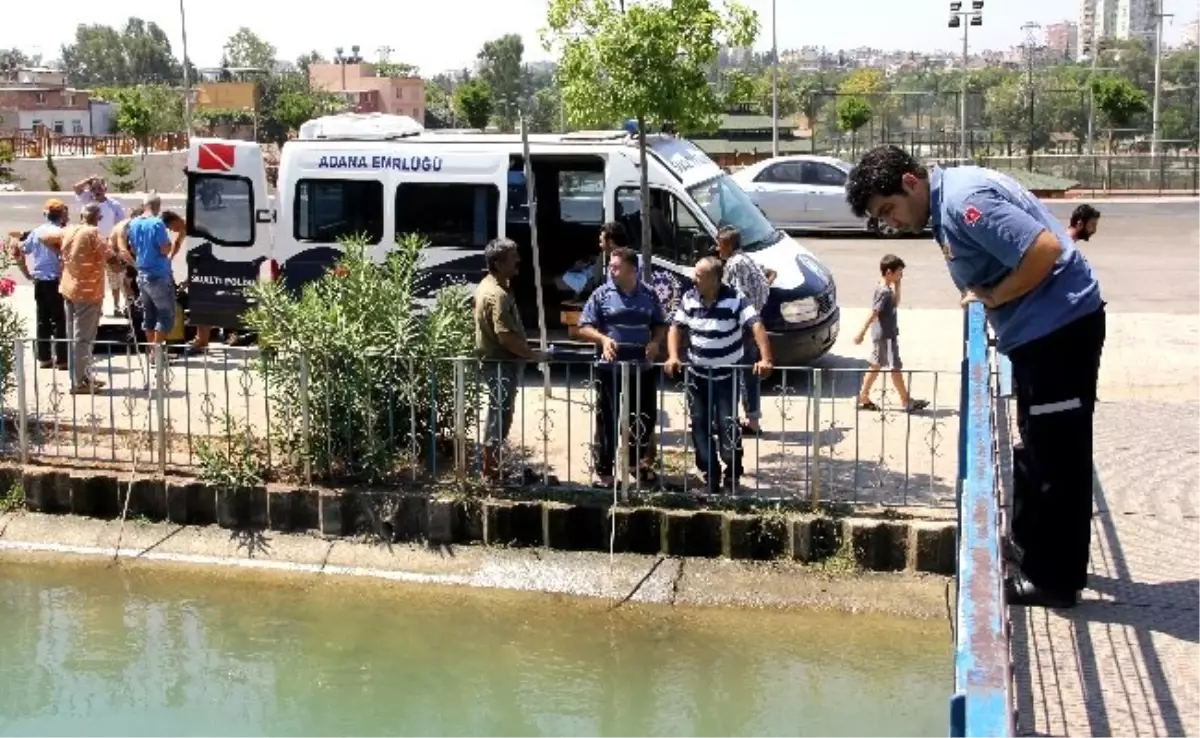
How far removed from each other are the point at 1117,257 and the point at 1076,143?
36.5 m

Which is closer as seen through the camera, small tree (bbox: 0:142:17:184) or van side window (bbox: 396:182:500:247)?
van side window (bbox: 396:182:500:247)

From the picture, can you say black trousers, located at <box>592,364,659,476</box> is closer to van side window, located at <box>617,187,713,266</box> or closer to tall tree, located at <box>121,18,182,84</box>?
van side window, located at <box>617,187,713,266</box>

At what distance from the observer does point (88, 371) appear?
37.2 ft

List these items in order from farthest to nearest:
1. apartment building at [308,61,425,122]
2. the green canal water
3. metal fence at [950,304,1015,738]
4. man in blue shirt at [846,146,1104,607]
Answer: apartment building at [308,61,425,122]
the green canal water
man in blue shirt at [846,146,1104,607]
metal fence at [950,304,1015,738]

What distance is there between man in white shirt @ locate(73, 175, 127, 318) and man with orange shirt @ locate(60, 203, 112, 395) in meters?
2.05

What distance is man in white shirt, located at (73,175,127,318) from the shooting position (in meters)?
14.8

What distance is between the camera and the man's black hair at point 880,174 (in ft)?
15.8

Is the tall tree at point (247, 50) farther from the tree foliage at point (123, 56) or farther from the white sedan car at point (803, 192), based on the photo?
the white sedan car at point (803, 192)

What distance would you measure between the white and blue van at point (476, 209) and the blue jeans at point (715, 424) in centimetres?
305

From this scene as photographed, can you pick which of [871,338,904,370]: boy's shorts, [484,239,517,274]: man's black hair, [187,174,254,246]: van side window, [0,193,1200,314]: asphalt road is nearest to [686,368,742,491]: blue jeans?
[484,239,517,274]: man's black hair

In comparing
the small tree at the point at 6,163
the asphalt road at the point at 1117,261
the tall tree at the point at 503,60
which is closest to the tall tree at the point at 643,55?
the asphalt road at the point at 1117,261

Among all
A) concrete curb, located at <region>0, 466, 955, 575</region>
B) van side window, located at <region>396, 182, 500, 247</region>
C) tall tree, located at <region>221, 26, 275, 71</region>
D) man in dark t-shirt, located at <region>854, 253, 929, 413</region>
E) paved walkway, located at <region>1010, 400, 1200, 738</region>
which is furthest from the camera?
tall tree, located at <region>221, 26, 275, 71</region>

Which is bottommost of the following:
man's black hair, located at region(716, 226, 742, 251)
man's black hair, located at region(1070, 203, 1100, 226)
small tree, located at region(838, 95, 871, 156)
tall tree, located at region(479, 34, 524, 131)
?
man's black hair, located at region(716, 226, 742, 251)

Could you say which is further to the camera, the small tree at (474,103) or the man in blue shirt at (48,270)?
the small tree at (474,103)
